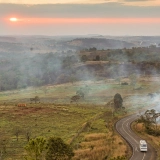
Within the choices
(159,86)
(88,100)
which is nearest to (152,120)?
(88,100)

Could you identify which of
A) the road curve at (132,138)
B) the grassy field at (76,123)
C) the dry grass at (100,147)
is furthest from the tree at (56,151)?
the road curve at (132,138)

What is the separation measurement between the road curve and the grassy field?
144 cm

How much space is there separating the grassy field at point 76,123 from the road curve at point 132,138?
144 cm

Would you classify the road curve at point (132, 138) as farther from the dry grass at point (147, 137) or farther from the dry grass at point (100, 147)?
the dry grass at point (100, 147)

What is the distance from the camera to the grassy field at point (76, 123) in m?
50.8

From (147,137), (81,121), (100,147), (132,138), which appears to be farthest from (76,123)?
(100,147)

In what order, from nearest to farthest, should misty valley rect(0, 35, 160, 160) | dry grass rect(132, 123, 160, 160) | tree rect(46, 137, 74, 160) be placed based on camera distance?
tree rect(46, 137, 74, 160) < misty valley rect(0, 35, 160, 160) < dry grass rect(132, 123, 160, 160)

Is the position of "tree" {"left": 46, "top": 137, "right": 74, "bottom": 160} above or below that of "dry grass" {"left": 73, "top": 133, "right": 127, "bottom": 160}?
above

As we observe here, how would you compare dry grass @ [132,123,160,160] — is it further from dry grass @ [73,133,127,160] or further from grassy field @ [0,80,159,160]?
dry grass @ [73,133,127,160]

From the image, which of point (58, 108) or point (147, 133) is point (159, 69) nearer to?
point (58, 108)

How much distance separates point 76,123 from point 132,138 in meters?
18.8

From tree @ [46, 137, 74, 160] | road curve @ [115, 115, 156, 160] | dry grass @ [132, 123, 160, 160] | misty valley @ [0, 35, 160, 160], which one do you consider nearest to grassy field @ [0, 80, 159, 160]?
misty valley @ [0, 35, 160, 160]

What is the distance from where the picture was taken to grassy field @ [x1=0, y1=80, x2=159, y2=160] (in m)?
50.8

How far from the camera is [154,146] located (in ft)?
171
